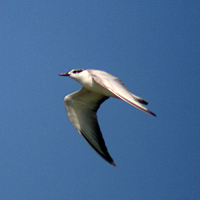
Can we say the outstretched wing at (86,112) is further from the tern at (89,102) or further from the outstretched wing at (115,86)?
the outstretched wing at (115,86)

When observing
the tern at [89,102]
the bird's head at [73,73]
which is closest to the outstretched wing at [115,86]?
the tern at [89,102]

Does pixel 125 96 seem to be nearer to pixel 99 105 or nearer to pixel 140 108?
pixel 140 108

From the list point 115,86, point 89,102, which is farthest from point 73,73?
point 115,86

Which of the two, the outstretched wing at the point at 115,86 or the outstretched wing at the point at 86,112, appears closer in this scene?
the outstretched wing at the point at 115,86

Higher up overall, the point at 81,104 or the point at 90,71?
the point at 90,71

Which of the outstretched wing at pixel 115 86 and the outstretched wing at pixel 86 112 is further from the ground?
the outstretched wing at pixel 115 86

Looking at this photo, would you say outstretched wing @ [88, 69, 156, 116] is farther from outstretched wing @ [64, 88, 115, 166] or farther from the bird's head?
outstretched wing @ [64, 88, 115, 166]

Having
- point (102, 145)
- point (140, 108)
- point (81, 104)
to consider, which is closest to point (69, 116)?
point (81, 104)
